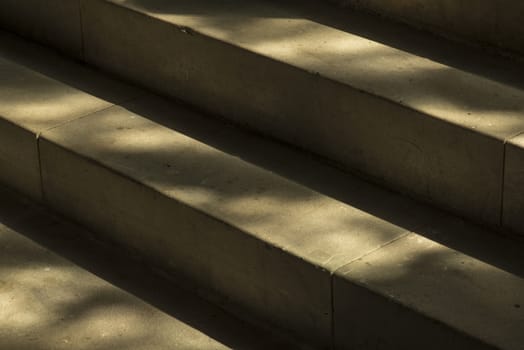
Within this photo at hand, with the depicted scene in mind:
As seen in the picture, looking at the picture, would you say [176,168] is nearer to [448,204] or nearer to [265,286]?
[265,286]

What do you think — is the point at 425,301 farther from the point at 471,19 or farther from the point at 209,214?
the point at 471,19

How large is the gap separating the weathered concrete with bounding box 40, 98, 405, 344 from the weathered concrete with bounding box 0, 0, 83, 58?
575mm

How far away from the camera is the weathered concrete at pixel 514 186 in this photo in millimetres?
4066

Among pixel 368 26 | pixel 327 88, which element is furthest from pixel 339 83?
pixel 368 26

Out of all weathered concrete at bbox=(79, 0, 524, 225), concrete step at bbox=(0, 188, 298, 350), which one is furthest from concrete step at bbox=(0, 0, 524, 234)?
concrete step at bbox=(0, 188, 298, 350)

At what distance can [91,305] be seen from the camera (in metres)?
4.18

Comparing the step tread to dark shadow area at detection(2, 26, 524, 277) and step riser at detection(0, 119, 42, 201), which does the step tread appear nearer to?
dark shadow area at detection(2, 26, 524, 277)

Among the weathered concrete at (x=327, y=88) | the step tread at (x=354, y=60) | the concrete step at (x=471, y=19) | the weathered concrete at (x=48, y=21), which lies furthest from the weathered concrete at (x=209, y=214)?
the concrete step at (x=471, y=19)

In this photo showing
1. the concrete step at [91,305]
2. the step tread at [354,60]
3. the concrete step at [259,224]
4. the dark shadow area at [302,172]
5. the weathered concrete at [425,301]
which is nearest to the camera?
the weathered concrete at [425,301]

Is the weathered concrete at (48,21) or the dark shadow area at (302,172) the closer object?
the dark shadow area at (302,172)

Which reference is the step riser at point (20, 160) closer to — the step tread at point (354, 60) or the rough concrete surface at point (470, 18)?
the step tread at point (354, 60)

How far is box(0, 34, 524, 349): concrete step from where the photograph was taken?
386 cm

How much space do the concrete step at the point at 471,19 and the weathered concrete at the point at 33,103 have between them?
1057mm

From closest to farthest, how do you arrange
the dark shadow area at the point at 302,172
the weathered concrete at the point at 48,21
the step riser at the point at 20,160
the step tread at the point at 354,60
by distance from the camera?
the dark shadow area at the point at 302,172 < the step tread at the point at 354,60 < the step riser at the point at 20,160 < the weathered concrete at the point at 48,21
